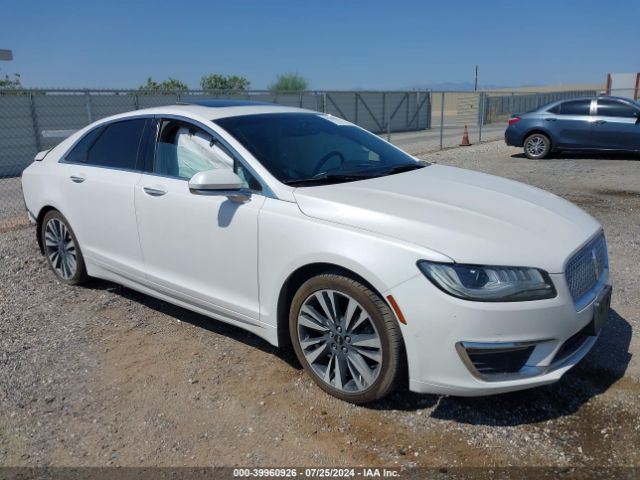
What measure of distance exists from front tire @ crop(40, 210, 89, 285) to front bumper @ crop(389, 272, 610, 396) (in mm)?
3230

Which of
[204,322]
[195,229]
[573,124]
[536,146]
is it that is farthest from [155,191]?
[536,146]

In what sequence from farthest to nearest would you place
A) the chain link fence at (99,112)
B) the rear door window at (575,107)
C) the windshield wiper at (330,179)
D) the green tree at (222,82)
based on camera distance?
the green tree at (222,82), the rear door window at (575,107), the chain link fence at (99,112), the windshield wiper at (330,179)

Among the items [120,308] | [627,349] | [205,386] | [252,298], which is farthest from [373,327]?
[120,308]

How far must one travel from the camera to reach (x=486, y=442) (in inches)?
113

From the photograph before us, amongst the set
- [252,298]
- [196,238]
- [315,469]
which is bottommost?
[315,469]

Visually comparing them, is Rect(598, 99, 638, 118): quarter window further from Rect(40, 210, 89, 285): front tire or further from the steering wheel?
Rect(40, 210, 89, 285): front tire

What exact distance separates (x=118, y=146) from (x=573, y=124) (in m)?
11.8

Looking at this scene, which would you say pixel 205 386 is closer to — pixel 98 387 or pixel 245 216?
pixel 98 387

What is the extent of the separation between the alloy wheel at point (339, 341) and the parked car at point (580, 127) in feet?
39.5

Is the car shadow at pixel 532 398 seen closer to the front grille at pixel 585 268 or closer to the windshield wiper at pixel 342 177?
the front grille at pixel 585 268

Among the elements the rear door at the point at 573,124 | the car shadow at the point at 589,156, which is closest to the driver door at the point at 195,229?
the rear door at the point at 573,124

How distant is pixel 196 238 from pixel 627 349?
2946 millimetres

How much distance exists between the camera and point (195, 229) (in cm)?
368

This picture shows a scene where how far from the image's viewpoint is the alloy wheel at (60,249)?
4.94m
